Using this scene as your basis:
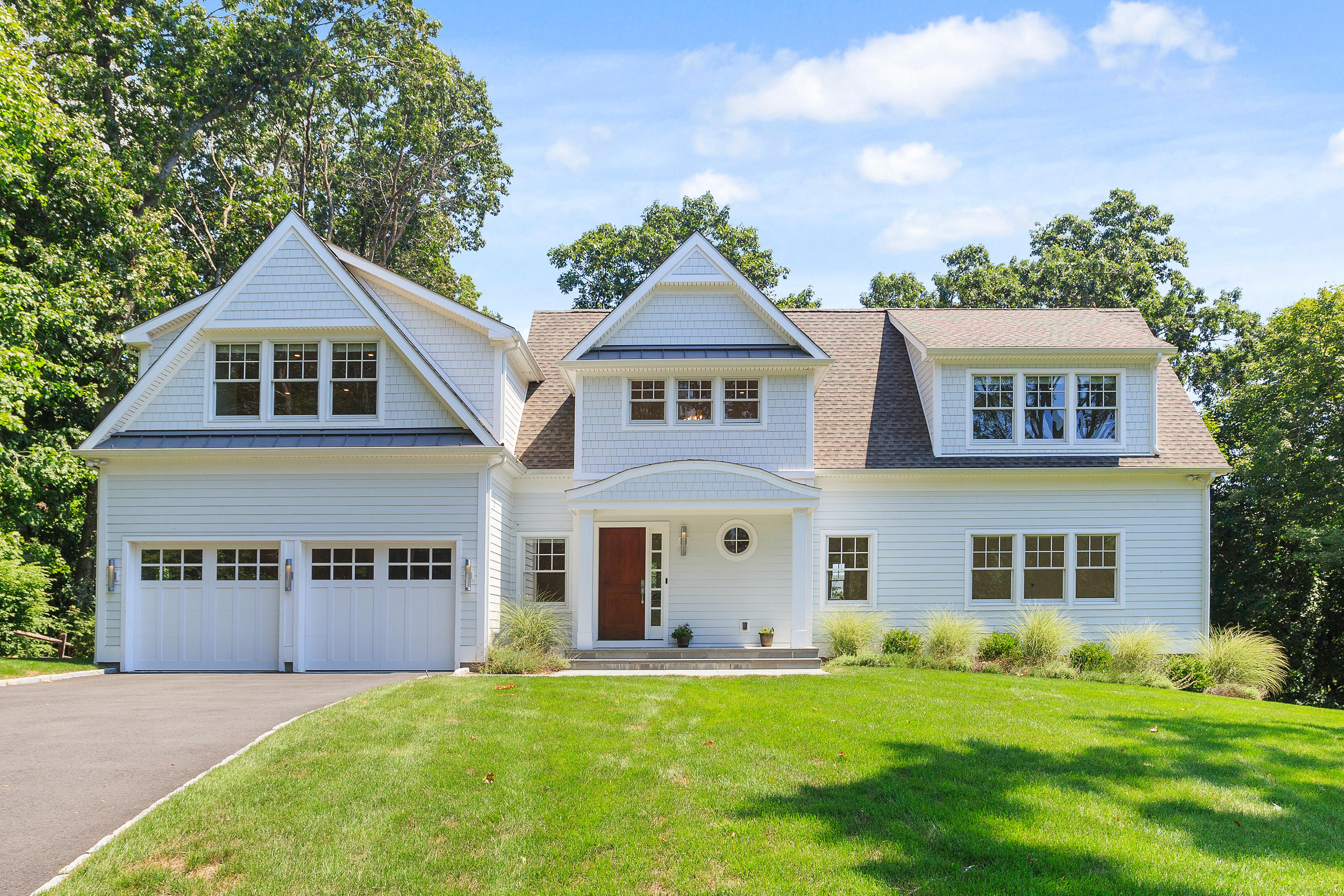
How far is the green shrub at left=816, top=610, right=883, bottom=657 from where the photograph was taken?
16000 millimetres

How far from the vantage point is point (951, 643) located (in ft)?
50.9

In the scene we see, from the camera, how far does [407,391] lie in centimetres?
1597

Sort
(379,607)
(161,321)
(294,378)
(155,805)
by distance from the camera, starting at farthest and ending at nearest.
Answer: (161,321)
(294,378)
(379,607)
(155,805)

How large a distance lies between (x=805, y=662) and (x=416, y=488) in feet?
24.1

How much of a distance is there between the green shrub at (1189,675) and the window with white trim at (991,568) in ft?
9.53

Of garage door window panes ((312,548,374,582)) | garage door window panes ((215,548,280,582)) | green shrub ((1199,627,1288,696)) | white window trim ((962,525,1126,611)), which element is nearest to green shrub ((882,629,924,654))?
white window trim ((962,525,1126,611))

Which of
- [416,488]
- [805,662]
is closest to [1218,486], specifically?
[805,662]

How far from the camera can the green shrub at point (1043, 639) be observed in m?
15.6

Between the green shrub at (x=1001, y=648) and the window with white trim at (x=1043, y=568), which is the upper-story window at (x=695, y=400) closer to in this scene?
the green shrub at (x=1001, y=648)

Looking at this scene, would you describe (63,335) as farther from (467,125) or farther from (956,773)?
(956,773)

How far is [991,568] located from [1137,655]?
9.67 feet

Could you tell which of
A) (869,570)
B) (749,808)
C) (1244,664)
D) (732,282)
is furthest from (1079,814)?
(732,282)

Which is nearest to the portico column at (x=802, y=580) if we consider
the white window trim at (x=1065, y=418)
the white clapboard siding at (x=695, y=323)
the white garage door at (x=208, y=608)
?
the white clapboard siding at (x=695, y=323)

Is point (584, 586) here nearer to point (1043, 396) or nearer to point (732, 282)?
point (732, 282)
